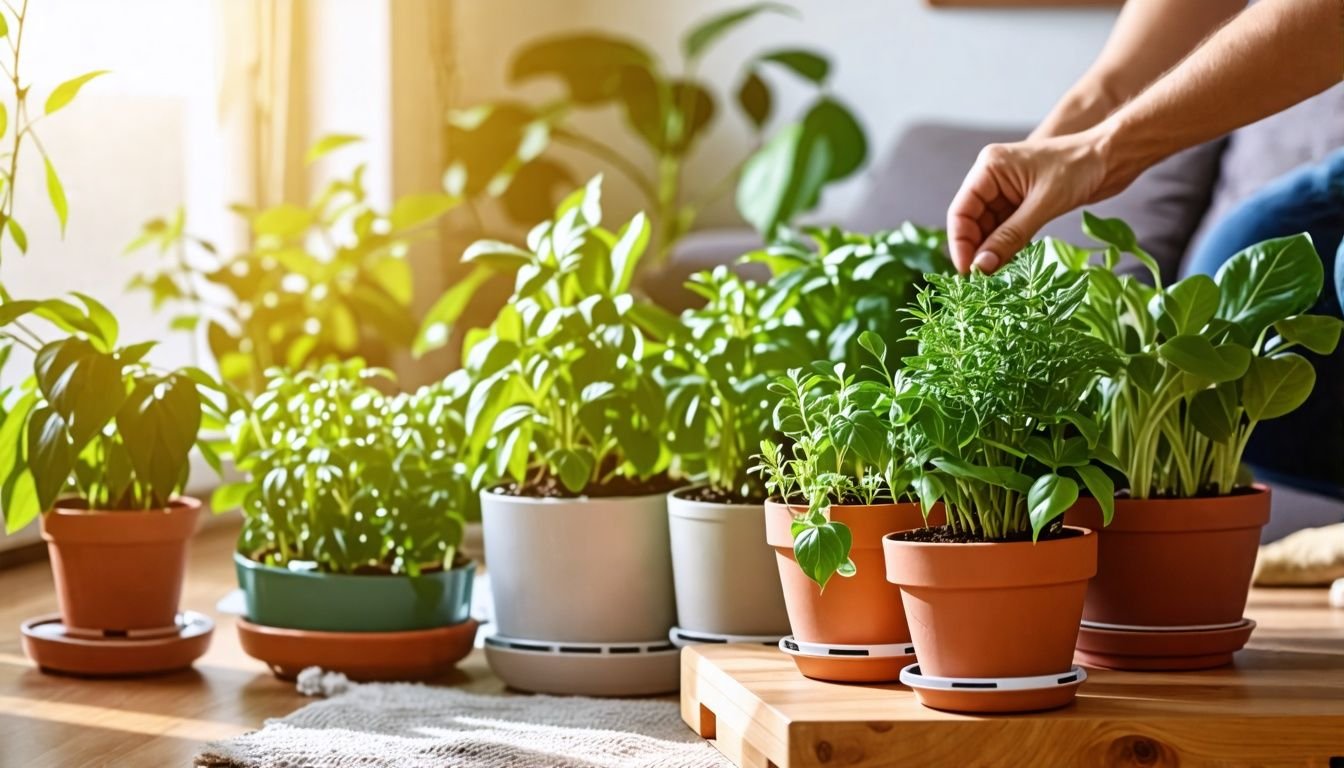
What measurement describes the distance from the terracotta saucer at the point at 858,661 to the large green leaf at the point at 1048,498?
0.17m

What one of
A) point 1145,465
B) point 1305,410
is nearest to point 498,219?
Result: point 1305,410

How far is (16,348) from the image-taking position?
7.09 ft

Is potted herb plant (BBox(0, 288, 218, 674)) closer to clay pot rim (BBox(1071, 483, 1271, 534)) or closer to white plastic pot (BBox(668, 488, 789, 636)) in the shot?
white plastic pot (BBox(668, 488, 789, 636))

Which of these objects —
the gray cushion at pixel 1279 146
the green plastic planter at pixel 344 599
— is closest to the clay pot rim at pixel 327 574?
the green plastic planter at pixel 344 599

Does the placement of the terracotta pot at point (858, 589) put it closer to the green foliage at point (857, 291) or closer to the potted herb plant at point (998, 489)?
the potted herb plant at point (998, 489)

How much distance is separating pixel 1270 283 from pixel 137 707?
1.01 meters

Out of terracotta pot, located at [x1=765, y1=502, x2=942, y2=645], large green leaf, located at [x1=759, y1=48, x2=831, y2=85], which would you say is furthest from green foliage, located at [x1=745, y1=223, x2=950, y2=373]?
large green leaf, located at [x1=759, y1=48, x2=831, y2=85]

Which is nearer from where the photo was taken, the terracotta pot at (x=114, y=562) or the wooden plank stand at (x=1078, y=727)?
the wooden plank stand at (x=1078, y=727)

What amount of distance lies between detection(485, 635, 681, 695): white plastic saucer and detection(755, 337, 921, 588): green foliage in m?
0.32

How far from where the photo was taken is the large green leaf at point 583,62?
3.31 m

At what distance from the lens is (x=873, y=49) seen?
355 cm

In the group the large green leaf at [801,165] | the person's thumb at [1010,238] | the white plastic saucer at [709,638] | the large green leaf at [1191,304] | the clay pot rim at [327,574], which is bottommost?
the white plastic saucer at [709,638]

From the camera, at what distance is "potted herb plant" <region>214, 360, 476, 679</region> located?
4.60 feet

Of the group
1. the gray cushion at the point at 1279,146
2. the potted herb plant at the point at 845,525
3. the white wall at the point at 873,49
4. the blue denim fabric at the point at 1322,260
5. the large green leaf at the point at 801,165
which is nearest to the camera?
the potted herb plant at the point at 845,525
